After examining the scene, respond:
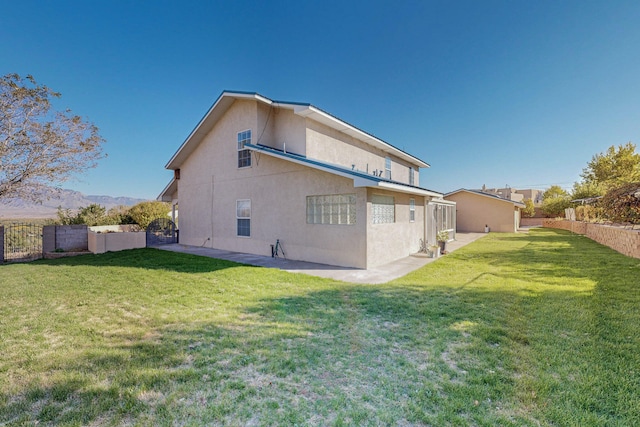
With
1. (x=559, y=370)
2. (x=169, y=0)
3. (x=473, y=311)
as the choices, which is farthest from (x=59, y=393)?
(x=169, y=0)

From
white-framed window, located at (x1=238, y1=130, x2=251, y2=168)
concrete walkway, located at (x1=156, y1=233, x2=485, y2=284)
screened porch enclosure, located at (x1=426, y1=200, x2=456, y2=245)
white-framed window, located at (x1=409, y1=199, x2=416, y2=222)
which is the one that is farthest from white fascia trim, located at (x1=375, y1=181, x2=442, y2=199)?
white-framed window, located at (x1=238, y1=130, x2=251, y2=168)

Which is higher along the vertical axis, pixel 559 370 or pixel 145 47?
pixel 145 47

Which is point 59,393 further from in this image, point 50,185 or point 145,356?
point 50,185

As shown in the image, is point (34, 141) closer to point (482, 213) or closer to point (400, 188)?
point (400, 188)

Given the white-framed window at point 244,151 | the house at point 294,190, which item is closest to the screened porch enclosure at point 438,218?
the house at point 294,190

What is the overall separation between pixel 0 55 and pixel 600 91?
27.8m

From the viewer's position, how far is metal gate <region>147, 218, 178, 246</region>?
17328 millimetres

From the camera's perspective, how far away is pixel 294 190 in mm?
11156

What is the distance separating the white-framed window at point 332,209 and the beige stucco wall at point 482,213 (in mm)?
21976

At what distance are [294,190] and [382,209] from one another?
3.57 metres

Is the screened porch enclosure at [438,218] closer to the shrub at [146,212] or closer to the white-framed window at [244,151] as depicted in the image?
the white-framed window at [244,151]

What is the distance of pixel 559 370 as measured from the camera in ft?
10.6

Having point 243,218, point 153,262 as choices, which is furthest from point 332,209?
point 153,262

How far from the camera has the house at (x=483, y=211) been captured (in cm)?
2538
